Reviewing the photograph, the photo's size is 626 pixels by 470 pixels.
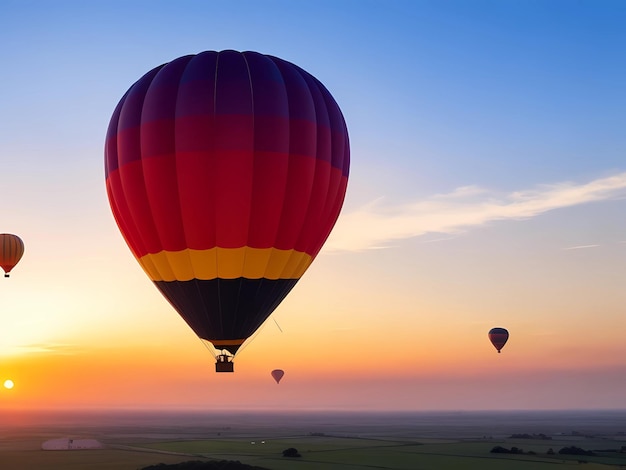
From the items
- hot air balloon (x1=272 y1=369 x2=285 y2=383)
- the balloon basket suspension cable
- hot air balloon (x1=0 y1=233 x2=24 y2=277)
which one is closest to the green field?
hot air balloon (x1=272 y1=369 x2=285 y2=383)

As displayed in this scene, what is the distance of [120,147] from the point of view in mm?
25219

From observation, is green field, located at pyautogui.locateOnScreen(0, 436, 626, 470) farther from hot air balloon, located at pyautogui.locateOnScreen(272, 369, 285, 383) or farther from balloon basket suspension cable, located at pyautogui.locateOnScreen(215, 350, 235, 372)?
balloon basket suspension cable, located at pyautogui.locateOnScreen(215, 350, 235, 372)

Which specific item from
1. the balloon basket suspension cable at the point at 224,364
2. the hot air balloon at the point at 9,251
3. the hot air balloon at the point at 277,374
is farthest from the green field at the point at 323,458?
the balloon basket suspension cable at the point at 224,364

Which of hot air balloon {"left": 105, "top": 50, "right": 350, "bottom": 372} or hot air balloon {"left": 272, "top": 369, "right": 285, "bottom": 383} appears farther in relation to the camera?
hot air balloon {"left": 272, "top": 369, "right": 285, "bottom": 383}

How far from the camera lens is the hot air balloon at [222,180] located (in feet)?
78.2

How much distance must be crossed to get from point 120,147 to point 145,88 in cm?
205

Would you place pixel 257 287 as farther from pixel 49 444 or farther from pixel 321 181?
pixel 49 444

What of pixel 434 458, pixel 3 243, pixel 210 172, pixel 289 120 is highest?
pixel 3 243

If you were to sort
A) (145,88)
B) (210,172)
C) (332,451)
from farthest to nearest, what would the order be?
(332,451), (145,88), (210,172)

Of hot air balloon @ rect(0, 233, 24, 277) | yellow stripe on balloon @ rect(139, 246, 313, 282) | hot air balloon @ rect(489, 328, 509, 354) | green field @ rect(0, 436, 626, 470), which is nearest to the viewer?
yellow stripe on balloon @ rect(139, 246, 313, 282)

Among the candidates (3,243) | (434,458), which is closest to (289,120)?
(3,243)

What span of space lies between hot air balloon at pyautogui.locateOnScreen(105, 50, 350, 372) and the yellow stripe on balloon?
3 cm

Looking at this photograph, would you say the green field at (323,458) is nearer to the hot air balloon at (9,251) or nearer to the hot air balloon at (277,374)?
the hot air balloon at (277,374)

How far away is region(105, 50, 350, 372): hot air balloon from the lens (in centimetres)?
2383
